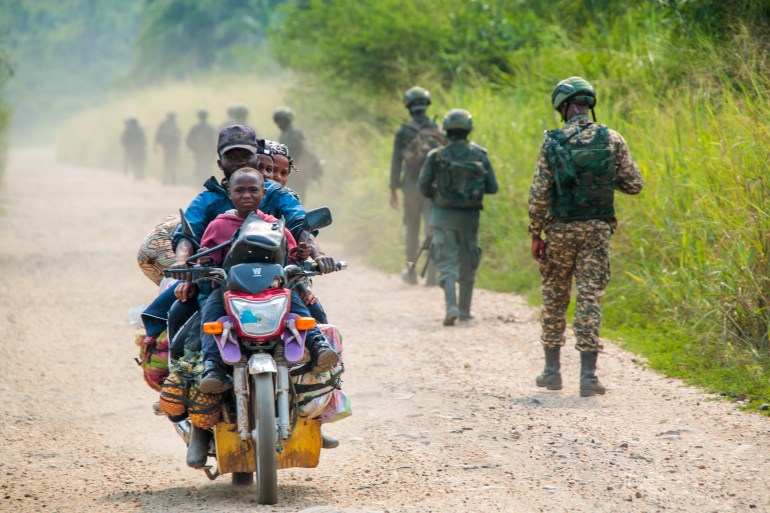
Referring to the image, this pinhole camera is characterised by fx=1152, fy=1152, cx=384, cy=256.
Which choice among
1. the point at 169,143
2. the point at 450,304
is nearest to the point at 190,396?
the point at 450,304

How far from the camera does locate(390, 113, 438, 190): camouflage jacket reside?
12625mm

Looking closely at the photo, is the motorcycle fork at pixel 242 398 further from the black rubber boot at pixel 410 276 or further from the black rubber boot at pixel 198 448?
the black rubber boot at pixel 410 276

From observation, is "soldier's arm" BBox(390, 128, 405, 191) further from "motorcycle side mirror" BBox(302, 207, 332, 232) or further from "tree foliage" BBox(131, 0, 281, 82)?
"tree foliage" BBox(131, 0, 281, 82)

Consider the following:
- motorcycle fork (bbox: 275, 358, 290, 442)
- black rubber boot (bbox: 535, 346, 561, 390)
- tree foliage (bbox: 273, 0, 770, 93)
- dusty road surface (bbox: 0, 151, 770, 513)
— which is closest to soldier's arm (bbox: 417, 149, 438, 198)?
dusty road surface (bbox: 0, 151, 770, 513)

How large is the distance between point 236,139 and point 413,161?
735cm

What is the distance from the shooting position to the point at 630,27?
14320 millimetres

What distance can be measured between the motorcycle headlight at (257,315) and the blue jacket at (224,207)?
2.36 ft

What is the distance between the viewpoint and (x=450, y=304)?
1048 centimetres

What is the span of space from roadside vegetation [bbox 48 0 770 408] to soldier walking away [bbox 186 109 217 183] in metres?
4.38

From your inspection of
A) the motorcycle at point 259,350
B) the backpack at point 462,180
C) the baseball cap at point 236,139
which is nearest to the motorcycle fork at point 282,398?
the motorcycle at point 259,350

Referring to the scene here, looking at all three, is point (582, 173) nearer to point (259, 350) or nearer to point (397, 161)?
point (259, 350)

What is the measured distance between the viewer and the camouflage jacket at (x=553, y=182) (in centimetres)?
745

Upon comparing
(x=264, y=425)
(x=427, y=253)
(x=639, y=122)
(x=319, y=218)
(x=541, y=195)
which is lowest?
(x=264, y=425)

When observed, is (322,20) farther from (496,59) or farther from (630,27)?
(630,27)
